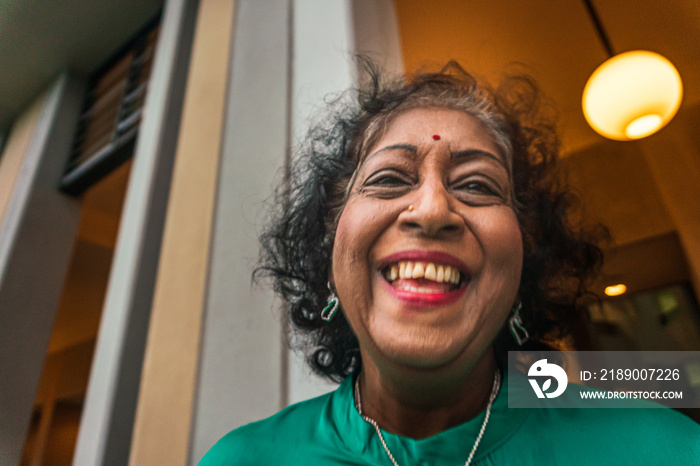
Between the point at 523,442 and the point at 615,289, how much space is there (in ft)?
1.41

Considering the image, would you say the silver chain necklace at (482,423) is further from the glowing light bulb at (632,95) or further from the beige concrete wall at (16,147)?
the beige concrete wall at (16,147)

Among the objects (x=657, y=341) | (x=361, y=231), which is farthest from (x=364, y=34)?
(x=657, y=341)

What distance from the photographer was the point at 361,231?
0.70 m

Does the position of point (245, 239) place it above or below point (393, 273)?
above

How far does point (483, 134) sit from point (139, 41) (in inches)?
115

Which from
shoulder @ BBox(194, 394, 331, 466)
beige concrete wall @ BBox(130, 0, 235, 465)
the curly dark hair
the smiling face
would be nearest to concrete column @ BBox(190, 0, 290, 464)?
beige concrete wall @ BBox(130, 0, 235, 465)

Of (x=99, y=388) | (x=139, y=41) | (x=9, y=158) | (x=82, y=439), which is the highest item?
(x=139, y=41)

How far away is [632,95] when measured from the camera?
946 millimetres

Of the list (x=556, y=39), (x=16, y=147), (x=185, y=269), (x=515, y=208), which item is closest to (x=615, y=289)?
(x=515, y=208)

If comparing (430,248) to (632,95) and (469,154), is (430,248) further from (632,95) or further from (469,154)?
(632,95)

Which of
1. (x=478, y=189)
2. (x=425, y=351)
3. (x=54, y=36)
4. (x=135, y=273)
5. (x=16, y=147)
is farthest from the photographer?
(x=16, y=147)

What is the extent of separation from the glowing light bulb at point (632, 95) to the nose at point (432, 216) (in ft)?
1.78

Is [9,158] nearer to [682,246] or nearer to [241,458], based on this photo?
[241,458]

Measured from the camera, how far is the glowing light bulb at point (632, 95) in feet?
2.98
